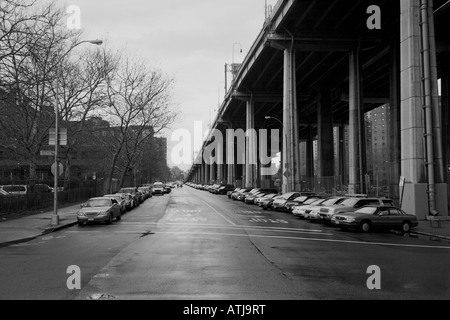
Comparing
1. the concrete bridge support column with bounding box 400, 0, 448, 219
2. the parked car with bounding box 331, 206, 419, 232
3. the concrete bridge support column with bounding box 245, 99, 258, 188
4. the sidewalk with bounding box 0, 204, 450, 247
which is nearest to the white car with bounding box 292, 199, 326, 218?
the concrete bridge support column with bounding box 400, 0, 448, 219

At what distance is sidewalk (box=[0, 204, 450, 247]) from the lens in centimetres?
1758

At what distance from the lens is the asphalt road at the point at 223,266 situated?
8.20 m

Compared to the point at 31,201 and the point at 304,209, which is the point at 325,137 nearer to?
the point at 304,209

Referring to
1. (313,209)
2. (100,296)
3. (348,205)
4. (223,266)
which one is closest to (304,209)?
(313,209)

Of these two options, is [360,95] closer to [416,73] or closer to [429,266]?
[416,73]

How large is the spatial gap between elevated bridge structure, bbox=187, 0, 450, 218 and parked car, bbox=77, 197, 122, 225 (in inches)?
670

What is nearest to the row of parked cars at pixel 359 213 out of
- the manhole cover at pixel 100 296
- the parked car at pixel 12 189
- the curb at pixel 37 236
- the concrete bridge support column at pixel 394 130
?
the curb at pixel 37 236

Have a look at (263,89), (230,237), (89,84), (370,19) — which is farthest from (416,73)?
(263,89)

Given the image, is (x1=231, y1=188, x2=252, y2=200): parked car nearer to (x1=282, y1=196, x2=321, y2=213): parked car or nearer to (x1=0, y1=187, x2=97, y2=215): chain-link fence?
(x1=282, y1=196, x2=321, y2=213): parked car

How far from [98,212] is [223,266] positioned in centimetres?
1457

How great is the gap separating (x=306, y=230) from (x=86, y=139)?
3219 centimetres

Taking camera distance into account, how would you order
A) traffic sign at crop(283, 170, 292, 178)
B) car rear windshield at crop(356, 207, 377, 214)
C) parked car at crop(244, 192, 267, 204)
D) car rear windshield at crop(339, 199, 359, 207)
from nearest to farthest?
car rear windshield at crop(356, 207, 377, 214), car rear windshield at crop(339, 199, 359, 207), parked car at crop(244, 192, 267, 204), traffic sign at crop(283, 170, 292, 178)

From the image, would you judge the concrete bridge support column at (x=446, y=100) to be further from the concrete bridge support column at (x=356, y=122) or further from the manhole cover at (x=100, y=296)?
the manhole cover at (x=100, y=296)

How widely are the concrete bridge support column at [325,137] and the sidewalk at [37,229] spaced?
139 ft
